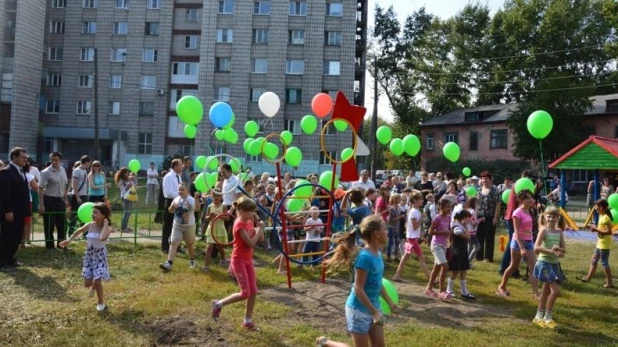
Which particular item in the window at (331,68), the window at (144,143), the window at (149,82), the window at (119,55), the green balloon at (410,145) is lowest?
the green balloon at (410,145)

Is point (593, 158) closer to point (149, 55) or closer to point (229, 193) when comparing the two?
point (229, 193)

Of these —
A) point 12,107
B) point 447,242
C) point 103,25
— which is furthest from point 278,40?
point 447,242

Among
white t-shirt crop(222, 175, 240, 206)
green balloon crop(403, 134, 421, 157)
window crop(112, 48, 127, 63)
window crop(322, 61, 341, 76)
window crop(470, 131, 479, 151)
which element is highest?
window crop(112, 48, 127, 63)

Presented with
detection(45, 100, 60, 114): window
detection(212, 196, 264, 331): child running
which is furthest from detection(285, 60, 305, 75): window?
detection(212, 196, 264, 331): child running

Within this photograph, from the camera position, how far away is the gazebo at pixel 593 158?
18828 mm

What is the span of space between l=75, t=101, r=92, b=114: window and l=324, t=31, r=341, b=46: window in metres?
20.5

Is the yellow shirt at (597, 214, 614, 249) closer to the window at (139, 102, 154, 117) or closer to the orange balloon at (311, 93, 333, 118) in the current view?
the orange balloon at (311, 93, 333, 118)

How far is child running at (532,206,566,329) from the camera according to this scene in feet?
21.0

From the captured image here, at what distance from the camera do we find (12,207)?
28.0 feet

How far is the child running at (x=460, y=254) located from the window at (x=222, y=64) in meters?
35.5

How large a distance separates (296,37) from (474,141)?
16.7m

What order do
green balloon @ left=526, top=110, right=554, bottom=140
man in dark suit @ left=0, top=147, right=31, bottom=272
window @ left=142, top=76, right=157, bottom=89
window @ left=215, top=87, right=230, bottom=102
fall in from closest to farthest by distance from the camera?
man in dark suit @ left=0, top=147, right=31, bottom=272 → green balloon @ left=526, top=110, right=554, bottom=140 → window @ left=215, top=87, right=230, bottom=102 → window @ left=142, top=76, right=157, bottom=89

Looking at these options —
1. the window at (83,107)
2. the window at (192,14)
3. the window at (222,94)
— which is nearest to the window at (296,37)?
the window at (222,94)

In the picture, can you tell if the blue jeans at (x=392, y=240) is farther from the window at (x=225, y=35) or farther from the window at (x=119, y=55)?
the window at (x=119, y=55)
